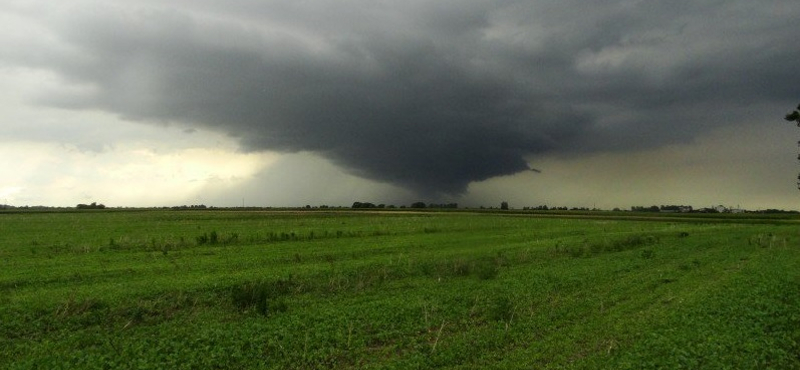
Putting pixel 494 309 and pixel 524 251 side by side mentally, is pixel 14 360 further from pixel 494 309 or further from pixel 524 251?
pixel 524 251

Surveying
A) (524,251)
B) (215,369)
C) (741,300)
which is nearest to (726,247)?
(524,251)

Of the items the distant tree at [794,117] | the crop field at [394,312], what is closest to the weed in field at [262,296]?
the crop field at [394,312]

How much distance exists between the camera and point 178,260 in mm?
31203

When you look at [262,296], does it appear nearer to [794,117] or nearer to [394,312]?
[394,312]

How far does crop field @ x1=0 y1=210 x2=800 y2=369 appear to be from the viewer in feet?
44.1

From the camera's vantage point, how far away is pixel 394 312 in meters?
18.1

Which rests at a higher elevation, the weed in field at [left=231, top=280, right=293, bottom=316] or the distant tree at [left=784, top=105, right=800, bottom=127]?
the distant tree at [left=784, top=105, right=800, bottom=127]

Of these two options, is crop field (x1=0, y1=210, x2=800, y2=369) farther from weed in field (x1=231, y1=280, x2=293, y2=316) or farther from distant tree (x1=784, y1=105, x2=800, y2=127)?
distant tree (x1=784, y1=105, x2=800, y2=127)

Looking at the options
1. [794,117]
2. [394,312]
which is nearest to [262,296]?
[394,312]

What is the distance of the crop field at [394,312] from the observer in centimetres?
1345

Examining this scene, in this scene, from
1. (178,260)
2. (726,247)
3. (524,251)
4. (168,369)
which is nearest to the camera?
(168,369)

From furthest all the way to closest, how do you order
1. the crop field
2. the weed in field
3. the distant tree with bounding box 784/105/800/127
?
the distant tree with bounding box 784/105/800/127
the weed in field
the crop field

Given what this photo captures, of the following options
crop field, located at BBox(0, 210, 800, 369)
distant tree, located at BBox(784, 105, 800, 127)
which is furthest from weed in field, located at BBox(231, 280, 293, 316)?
distant tree, located at BBox(784, 105, 800, 127)

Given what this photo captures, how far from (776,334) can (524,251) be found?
68.2 ft
